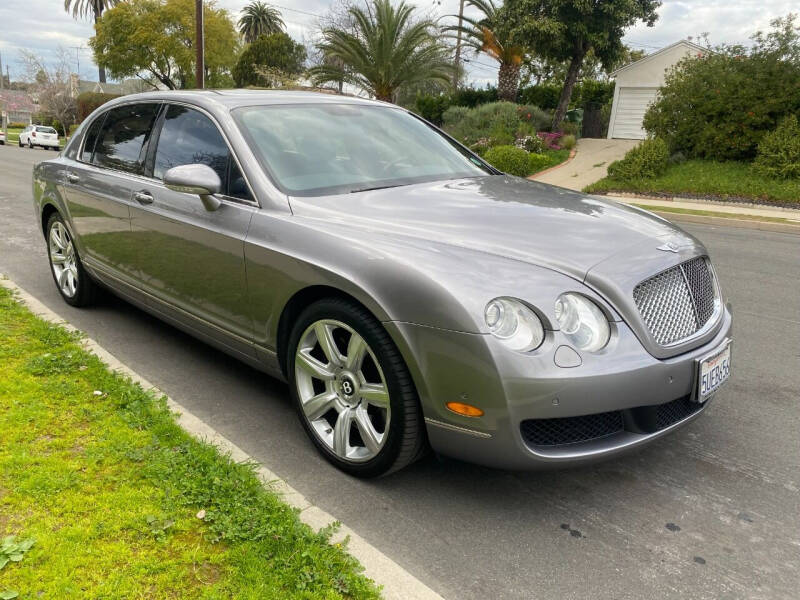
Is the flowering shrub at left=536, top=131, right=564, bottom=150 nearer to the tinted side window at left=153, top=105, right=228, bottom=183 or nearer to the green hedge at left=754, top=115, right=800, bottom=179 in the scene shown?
the green hedge at left=754, top=115, right=800, bottom=179

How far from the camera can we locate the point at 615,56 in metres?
24.1

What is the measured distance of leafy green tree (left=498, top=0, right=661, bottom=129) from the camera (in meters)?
22.4

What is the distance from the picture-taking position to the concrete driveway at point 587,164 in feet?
62.1

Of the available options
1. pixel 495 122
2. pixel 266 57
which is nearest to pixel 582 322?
pixel 495 122

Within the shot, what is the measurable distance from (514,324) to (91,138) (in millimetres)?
3997

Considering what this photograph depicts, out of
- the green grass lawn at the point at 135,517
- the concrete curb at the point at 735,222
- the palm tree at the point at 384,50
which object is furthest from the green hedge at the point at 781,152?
the green grass lawn at the point at 135,517

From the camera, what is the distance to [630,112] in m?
27.1

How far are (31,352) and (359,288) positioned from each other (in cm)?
247

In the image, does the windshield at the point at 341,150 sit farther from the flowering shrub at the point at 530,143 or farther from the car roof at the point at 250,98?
the flowering shrub at the point at 530,143

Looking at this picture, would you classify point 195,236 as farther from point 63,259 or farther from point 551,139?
point 551,139

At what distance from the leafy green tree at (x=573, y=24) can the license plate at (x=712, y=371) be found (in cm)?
2188

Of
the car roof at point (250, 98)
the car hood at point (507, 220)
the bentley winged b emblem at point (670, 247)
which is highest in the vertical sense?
the car roof at point (250, 98)

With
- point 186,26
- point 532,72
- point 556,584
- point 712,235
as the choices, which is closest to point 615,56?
point 712,235

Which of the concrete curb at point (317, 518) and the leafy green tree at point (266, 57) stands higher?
the leafy green tree at point (266, 57)
